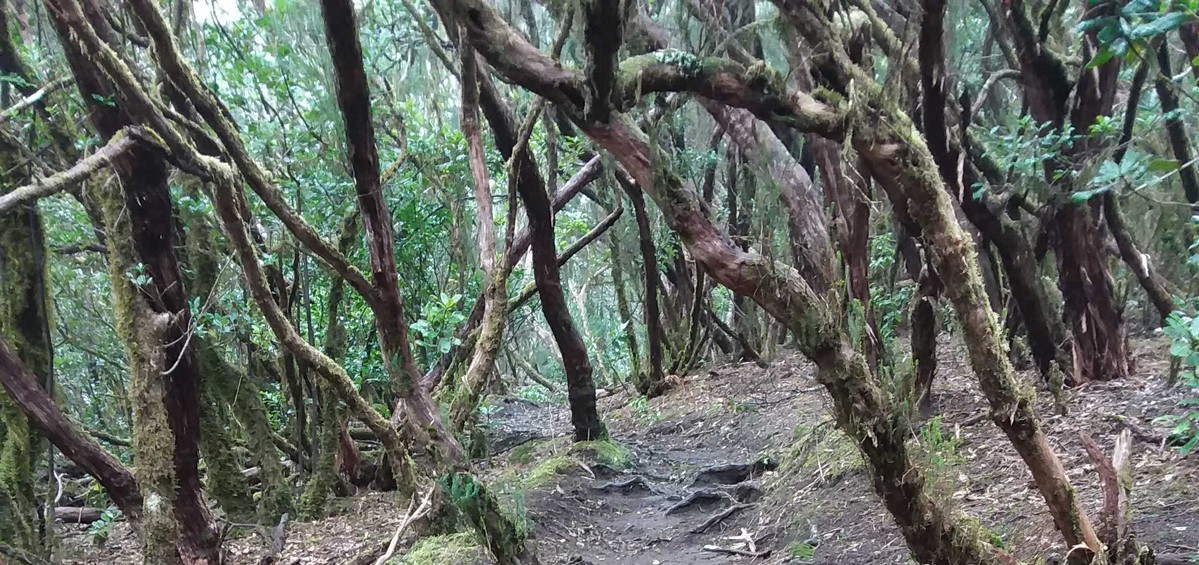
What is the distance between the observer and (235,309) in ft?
16.1

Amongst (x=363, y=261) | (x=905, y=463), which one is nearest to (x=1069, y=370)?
(x=905, y=463)

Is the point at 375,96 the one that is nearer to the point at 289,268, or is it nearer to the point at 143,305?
the point at 289,268

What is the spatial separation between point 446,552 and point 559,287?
3.13m

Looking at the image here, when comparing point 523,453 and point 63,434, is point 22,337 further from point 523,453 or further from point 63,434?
point 523,453

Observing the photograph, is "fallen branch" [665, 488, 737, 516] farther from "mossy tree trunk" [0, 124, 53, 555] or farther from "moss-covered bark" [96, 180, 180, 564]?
"mossy tree trunk" [0, 124, 53, 555]

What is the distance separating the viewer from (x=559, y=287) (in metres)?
6.69

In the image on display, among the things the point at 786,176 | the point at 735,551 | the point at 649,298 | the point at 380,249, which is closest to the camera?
the point at 380,249

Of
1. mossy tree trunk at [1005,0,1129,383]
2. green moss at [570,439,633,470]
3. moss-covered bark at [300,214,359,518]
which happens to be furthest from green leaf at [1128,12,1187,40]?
green moss at [570,439,633,470]

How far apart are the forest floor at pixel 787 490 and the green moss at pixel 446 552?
1.19 ft

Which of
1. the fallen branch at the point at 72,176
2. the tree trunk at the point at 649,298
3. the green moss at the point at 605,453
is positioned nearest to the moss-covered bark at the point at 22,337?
the fallen branch at the point at 72,176

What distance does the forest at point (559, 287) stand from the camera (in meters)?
2.91

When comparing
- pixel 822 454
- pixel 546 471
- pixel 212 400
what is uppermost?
pixel 212 400

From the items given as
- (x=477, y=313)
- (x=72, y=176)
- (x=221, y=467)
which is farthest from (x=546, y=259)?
(x=72, y=176)

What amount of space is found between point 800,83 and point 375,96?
4640 mm
